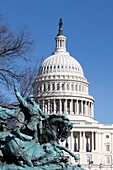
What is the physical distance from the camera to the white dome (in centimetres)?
12000

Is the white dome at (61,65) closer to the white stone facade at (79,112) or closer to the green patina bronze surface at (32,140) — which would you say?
the white stone facade at (79,112)

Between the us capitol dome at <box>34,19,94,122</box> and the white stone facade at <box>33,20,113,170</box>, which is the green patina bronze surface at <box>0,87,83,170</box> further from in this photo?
the us capitol dome at <box>34,19,94,122</box>

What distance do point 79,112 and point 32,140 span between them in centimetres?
9741

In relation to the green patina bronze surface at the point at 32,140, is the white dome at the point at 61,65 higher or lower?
higher

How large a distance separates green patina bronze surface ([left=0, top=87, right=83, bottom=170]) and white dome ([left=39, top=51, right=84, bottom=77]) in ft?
327

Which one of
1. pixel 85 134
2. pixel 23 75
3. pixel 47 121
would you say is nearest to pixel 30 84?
pixel 23 75

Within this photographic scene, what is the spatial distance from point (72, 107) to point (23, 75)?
83868 mm

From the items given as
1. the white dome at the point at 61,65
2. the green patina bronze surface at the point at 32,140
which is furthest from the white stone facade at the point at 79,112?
the green patina bronze surface at the point at 32,140

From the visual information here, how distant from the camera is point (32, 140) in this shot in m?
18.2

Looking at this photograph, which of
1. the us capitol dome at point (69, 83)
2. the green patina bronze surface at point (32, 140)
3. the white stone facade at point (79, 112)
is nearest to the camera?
the green patina bronze surface at point (32, 140)

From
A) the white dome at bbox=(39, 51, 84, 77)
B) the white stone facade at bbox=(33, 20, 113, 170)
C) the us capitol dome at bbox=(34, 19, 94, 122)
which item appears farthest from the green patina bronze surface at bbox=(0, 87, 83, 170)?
the white dome at bbox=(39, 51, 84, 77)

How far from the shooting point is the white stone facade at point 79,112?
363ft

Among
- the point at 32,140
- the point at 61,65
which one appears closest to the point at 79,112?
the point at 61,65

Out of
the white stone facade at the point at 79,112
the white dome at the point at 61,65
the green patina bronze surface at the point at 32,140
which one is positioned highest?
the white dome at the point at 61,65
